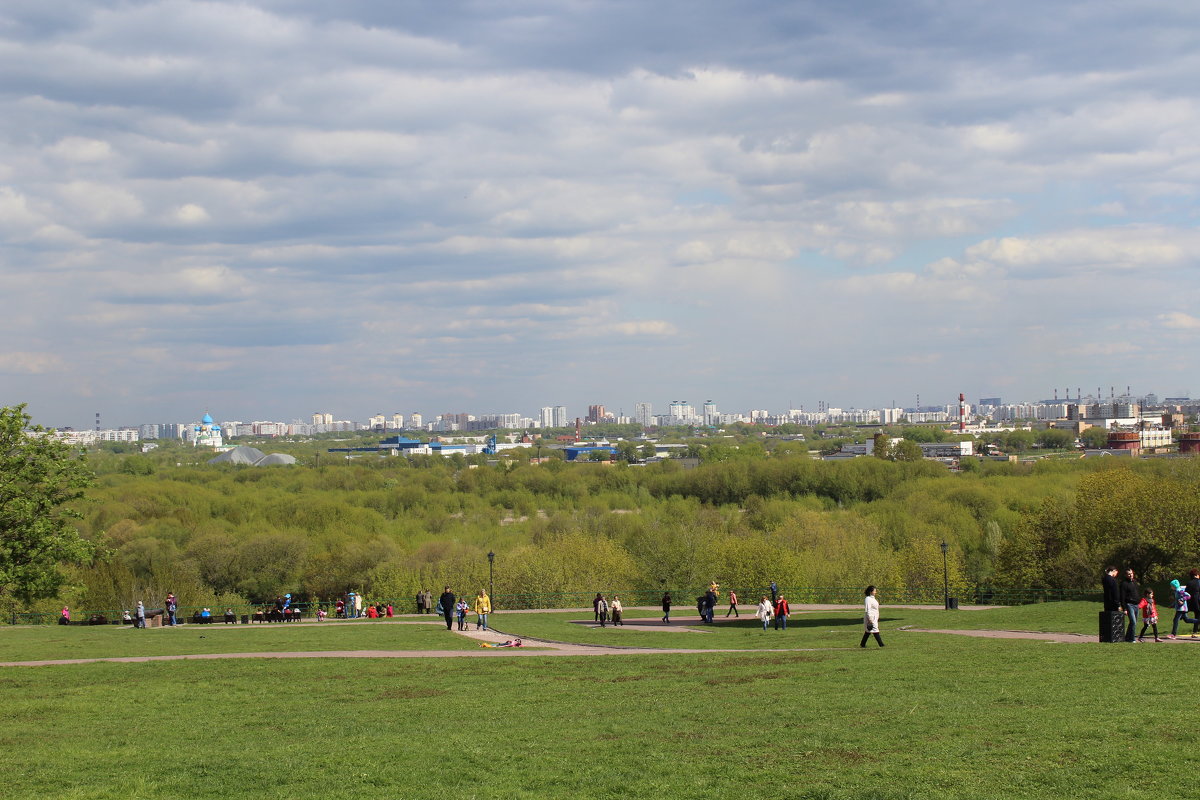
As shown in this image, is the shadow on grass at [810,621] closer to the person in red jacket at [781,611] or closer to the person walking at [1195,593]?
the person in red jacket at [781,611]

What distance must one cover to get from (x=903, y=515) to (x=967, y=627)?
50689 mm

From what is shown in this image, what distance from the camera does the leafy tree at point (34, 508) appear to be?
24.4 m

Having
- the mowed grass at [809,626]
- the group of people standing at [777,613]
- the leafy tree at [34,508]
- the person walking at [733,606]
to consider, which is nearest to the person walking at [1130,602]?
the mowed grass at [809,626]

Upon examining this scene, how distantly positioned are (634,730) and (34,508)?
61.2 feet

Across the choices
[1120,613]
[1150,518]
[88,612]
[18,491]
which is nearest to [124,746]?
[18,491]

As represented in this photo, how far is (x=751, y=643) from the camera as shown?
25.2 m

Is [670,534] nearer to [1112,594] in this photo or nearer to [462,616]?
[462,616]

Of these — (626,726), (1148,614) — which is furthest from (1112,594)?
(626,726)

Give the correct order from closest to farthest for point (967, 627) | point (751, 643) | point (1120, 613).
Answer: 1. point (1120, 613)
2. point (751, 643)
3. point (967, 627)

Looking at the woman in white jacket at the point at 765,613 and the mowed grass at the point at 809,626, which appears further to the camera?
the woman in white jacket at the point at 765,613

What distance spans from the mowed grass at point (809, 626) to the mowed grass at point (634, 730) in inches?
193

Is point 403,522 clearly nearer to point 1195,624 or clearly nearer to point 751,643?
point 751,643

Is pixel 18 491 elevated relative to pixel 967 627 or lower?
elevated

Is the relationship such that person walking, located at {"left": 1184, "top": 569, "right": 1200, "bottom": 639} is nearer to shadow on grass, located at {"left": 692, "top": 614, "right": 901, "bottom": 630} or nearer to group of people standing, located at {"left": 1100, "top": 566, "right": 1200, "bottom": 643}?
group of people standing, located at {"left": 1100, "top": 566, "right": 1200, "bottom": 643}
